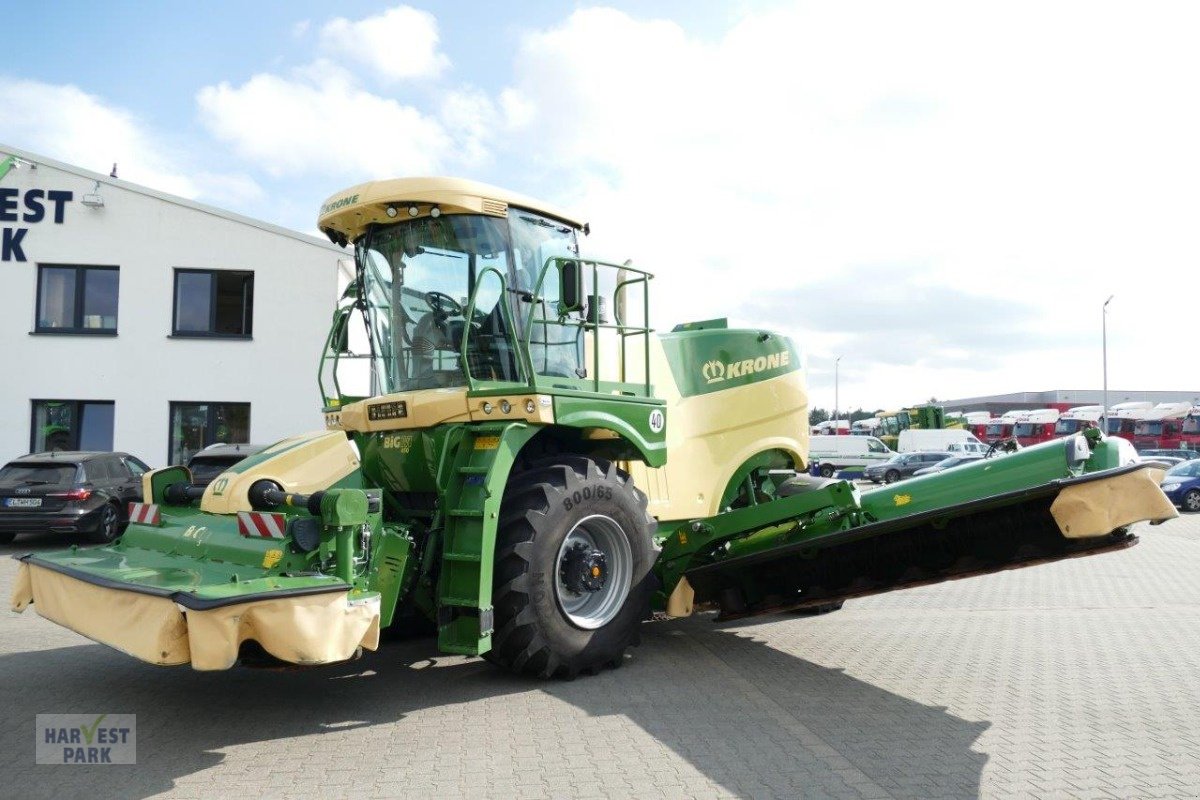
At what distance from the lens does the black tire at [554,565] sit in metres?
5.39

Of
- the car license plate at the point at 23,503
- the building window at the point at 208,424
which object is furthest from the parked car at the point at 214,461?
the building window at the point at 208,424

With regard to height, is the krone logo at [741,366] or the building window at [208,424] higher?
the krone logo at [741,366]

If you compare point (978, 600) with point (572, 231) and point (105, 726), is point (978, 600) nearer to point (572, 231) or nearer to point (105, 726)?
point (572, 231)

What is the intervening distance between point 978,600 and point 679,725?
18.7 ft

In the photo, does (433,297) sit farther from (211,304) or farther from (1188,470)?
(1188,470)

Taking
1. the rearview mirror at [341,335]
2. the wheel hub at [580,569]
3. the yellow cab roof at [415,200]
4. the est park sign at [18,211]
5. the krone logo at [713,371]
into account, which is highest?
the est park sign at [18,211]

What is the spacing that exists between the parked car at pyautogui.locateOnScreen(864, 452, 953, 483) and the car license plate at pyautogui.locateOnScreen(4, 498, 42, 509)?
103 ft

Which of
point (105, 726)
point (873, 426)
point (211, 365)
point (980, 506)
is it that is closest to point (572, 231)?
point (980, 506)

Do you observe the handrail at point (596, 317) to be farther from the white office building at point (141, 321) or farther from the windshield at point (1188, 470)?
the windshield at point (1188, 470)

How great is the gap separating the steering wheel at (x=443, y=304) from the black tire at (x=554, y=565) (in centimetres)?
118

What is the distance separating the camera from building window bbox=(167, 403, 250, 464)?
1777 cm

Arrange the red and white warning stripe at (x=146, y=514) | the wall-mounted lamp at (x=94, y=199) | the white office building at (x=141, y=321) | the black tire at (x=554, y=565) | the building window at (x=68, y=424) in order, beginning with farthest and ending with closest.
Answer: the building window at (x=68, y=424)
the white office building at (x=141, y=321)
the wall-mounted lamp at (x=94, y=199)
the red and white warning stripe at (x=146, y=514)
the black tire at (x=554, y=565)

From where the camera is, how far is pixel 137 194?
1759cm

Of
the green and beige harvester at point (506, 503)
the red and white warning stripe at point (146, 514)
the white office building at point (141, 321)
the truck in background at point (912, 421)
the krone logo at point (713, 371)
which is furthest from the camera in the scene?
the truck in background at point (912, 421)
